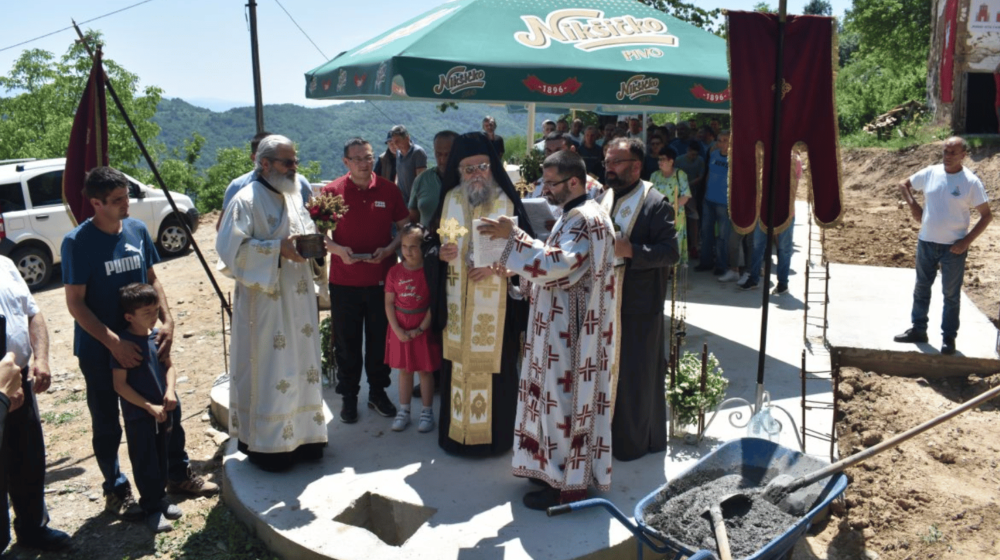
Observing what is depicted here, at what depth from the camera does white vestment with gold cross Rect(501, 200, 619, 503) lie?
4137mm

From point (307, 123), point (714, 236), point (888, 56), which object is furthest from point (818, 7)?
point (714, 236)

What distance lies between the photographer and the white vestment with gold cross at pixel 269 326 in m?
4.68

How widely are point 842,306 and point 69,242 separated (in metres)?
7.18

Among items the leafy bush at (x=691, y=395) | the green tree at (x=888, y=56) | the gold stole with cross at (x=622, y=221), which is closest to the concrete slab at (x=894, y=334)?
the leafy bush at (x=691, y=395)

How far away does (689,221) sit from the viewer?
11633mm

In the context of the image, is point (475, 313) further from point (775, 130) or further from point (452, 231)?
point (775, 130)

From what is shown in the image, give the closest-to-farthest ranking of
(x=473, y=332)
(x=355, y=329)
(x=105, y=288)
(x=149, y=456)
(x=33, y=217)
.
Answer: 1. (x=105, y=288)
2. (x=149, y=456)
3. (x=473, y=332)
4. (x=355, y=329)
5. (x=33, y=217)

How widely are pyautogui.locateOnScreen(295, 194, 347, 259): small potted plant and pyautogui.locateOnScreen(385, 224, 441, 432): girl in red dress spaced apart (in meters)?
0.55

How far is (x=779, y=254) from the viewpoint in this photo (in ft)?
29.9

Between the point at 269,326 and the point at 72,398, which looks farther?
the point at 72,398

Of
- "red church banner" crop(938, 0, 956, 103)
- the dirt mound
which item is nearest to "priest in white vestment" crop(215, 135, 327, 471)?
the dirt mound

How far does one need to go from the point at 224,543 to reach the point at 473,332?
1.90 m

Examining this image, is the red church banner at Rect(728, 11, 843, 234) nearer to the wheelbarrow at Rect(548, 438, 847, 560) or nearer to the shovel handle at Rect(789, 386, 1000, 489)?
the wheelbarrow at Rect(548, 438, 847, 560)

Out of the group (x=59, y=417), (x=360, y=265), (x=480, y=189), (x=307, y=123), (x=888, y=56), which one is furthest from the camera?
(x=307, y=123)
